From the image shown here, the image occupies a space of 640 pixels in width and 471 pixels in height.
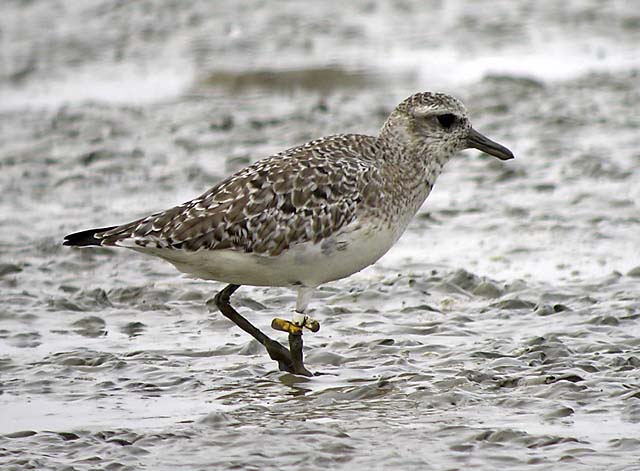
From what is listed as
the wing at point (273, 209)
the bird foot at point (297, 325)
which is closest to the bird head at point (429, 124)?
the wing at point (273, 209)

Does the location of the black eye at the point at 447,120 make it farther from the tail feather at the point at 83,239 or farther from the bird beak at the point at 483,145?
the tail feather at the point at 83,239

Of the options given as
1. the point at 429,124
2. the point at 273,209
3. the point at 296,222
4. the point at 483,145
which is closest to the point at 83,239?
the point at 273,209

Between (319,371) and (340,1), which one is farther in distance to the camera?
(340,1)

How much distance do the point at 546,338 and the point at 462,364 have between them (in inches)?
25.0

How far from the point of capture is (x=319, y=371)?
7.76 meters

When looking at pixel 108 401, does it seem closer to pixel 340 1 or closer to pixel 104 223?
pixel 104 223

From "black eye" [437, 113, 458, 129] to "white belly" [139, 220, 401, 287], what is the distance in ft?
2.62

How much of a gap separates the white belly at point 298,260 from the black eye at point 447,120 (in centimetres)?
80

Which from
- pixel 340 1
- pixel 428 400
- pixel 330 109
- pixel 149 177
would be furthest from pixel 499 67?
pixel 428 400

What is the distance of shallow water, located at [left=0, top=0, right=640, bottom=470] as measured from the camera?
6605 mm

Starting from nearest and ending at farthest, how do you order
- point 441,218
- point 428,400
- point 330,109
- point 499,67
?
point 428,400 → point 441,218 → point 330,109 → point 499,67

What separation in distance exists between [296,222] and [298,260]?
0.68ft

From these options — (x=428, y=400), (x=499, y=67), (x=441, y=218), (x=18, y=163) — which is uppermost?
(x=499, y=67)

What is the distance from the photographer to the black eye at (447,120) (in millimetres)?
7898
